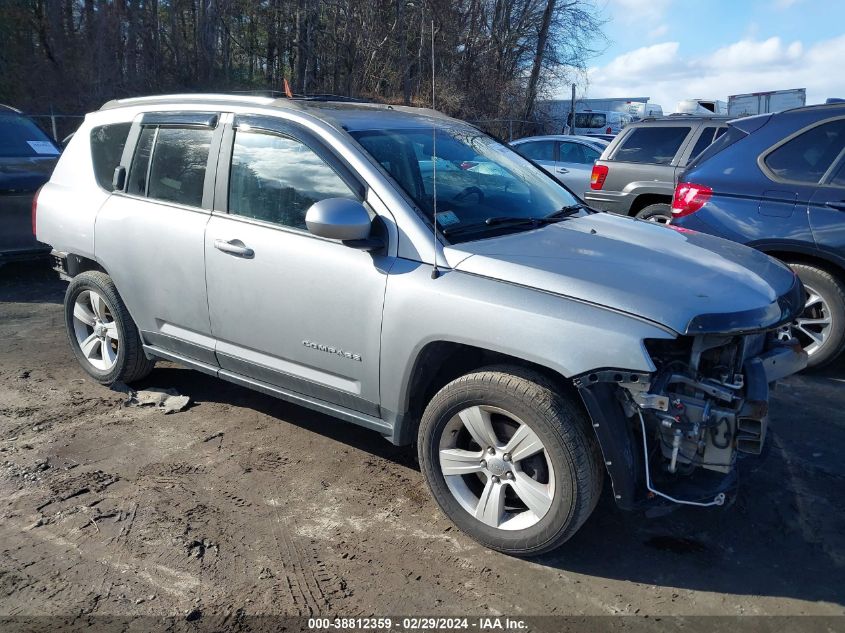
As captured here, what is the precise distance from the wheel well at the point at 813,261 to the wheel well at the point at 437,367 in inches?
116

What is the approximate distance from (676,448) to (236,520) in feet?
6.75

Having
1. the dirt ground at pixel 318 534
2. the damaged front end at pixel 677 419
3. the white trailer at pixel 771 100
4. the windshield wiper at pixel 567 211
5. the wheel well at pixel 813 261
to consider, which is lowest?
the dirt ground at pixel 318 534

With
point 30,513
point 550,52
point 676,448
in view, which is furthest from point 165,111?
point 550,52

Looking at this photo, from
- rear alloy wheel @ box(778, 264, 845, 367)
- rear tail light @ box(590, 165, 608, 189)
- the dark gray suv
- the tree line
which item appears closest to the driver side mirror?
rear alloy wheel @ box(778, 264, 845, 367)

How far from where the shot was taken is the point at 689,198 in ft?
19.0

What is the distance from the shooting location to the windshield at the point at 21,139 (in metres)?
8.48

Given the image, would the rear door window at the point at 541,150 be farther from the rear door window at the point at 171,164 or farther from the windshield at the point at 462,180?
the rear door window at the point at 171,164

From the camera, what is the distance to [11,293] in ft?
25.6

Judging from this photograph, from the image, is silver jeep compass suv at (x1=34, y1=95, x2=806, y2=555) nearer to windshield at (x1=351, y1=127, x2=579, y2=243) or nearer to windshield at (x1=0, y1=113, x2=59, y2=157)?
windshield at (x1=351, y1=127, x2=579, y2=243)

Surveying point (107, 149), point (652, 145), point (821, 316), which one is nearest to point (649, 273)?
point (821, 316)

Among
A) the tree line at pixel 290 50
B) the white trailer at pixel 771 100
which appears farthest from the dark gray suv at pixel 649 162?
the white trailer at pixel 771 100

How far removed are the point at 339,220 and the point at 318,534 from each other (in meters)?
1.47

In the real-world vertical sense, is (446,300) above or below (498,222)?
below

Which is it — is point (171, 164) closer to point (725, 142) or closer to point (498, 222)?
point (498, 222)
